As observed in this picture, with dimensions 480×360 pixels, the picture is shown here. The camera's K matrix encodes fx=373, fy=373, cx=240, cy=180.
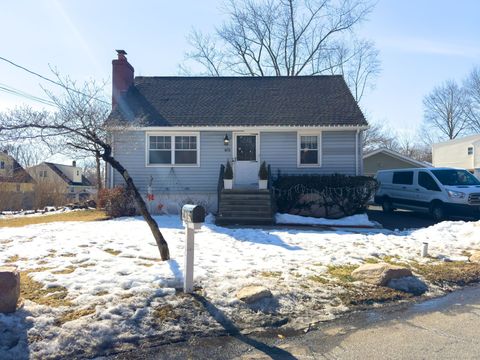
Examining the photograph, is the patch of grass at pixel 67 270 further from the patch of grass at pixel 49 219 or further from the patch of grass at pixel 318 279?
the patch of grass at pixel 49 219

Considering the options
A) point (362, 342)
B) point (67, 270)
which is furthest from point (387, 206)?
point (67, 270)

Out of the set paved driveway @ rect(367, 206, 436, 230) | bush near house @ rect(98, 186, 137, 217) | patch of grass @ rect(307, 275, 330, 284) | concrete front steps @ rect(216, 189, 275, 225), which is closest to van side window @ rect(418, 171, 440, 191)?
paved driveway @ rect(367, 206, 436, 230)

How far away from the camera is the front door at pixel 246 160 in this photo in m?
15.4

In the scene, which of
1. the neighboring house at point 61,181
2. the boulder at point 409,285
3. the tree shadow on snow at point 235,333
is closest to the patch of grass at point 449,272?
the boulder at point 409,285

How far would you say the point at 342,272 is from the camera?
6145mm

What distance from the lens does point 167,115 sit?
52.1 ft

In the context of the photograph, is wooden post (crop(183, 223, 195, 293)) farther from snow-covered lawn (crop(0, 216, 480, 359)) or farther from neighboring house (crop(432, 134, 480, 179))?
neighboring house (crop(432, 134, 480, 179))

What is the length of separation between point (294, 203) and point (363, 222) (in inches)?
99.3

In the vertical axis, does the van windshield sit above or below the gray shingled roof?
below

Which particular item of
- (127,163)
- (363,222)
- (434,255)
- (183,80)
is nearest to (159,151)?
(127,163)

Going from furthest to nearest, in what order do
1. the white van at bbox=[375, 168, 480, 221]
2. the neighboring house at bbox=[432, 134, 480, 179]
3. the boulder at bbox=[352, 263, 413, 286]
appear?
the neighboring house at bbox=[432, 134, 480, 179] → the white van at bbox=[375, 168, 480, 221] → the boulder at bbox=[352, 263, 413, 286]

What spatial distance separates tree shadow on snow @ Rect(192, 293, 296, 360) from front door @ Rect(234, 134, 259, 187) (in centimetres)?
1085

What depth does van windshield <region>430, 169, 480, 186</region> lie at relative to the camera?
14.1 meters

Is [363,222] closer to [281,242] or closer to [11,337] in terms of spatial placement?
[281,242]
